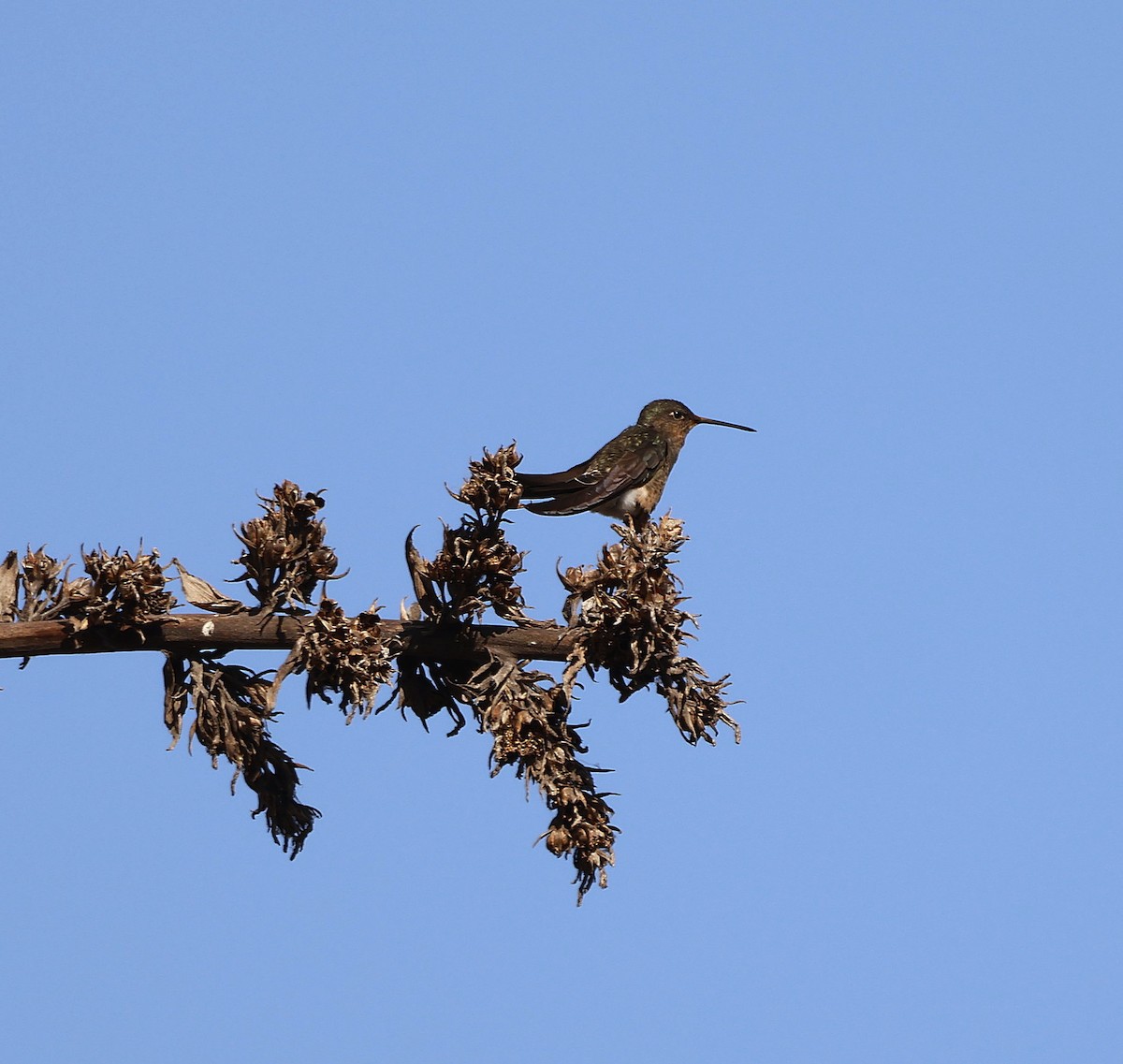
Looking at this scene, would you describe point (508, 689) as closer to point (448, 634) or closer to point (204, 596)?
point (448, 634)

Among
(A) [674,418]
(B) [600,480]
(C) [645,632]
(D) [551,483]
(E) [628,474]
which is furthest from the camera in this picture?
(A) [674,418]

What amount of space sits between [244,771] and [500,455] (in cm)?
167

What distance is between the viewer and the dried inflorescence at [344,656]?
16.8ft

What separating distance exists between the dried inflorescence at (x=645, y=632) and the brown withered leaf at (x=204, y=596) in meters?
1.31

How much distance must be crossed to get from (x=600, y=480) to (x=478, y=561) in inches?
90.4

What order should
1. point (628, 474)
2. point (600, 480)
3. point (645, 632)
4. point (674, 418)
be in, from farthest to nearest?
point (674, 418), point (628, 474), point (600, 480), point (645, 632)

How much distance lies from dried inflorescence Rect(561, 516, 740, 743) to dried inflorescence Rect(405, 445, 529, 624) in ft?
1.02

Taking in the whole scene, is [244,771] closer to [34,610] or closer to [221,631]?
[221,631]

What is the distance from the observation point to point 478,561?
5316mm

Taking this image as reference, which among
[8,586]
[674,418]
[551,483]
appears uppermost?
[674,418]

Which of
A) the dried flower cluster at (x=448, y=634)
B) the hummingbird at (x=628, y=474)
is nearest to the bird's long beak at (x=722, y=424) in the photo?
the hummingbird at (x=628, y=474)

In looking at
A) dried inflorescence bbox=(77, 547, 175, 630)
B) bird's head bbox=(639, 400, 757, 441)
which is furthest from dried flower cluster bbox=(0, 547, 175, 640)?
bird's head bbox=(639, 400, 757, 441)

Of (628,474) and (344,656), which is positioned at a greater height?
(628,474)

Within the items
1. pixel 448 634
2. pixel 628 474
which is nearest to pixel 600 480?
pixel 628 474
